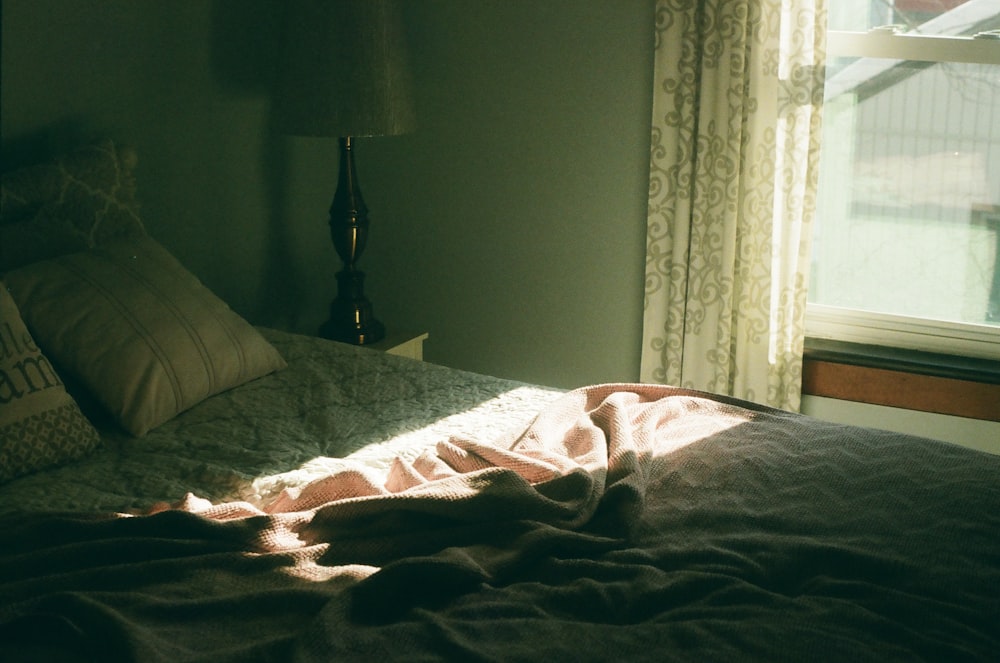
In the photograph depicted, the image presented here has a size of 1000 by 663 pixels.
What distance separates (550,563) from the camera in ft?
4.81

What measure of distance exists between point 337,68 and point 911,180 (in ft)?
5.43

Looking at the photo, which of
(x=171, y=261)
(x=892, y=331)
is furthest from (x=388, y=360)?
(x=892, y=331)

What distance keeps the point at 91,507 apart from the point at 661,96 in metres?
1.96

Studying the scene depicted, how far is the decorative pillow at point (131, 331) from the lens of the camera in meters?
2.02

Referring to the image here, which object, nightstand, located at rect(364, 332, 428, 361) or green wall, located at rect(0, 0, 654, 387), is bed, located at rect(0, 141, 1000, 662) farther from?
nightstand, located at rect(364, 332, 428, 361)

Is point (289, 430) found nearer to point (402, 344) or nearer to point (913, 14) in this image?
point (402, 344)

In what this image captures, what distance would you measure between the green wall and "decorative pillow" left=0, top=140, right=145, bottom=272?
1.13 feet

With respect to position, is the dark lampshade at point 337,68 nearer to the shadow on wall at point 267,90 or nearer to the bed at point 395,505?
the shadow on wall at point 267,90

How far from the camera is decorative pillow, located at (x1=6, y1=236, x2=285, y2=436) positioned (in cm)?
202

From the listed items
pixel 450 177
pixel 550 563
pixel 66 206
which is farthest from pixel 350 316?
pixel 550 563

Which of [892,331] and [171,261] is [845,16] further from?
[171,261]

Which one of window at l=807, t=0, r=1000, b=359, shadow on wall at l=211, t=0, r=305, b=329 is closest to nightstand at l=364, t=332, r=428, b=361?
shadow on wall at l=211, t=0, r=305, b=329

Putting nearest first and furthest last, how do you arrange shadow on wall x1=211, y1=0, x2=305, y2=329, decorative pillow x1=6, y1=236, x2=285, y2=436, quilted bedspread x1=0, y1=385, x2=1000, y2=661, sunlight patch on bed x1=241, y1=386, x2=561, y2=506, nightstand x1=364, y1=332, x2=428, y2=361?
quilted bedspread x1=0, y1=385, x2=1000, y2=661, sunlight patch on bed x1=241, y1=386, x2=561, y2=506, decorative pillow x1=6, y1=236, x2=285, y2=436, shadow on wall x1=211, y1=0, x2=305, y2=329, nightstand x1=364, y1=332, x2=428, y2=361

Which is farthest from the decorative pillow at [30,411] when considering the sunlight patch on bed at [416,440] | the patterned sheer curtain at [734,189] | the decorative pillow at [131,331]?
the patterned sheer curtain at [734,189]
